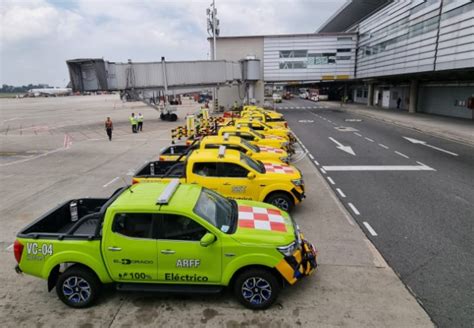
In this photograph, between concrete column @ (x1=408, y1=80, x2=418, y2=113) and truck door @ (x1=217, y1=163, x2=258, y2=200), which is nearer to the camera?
truck door @ (x1=217, y1=163, x2=258, y2=200)

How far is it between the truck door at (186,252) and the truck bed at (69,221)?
51.6 inches

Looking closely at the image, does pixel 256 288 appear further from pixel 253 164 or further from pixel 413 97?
pixel 413 97

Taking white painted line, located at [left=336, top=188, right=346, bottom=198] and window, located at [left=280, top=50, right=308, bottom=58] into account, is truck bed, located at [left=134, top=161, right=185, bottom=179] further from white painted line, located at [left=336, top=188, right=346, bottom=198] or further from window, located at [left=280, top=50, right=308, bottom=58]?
window, located at [left=280, top=50, right=308, bottom=58]

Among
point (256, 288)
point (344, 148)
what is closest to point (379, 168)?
point (344, 148)

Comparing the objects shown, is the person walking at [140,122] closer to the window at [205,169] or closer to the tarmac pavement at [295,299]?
the tarmac pavement at [295,299]

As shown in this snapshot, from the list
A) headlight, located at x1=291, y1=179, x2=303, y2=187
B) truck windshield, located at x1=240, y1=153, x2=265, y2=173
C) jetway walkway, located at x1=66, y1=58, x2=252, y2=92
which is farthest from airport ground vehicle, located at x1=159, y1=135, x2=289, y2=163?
jetway walkway, located at x1=66, y1=58, x2=252, y2=92

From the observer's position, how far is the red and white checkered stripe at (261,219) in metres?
5.89

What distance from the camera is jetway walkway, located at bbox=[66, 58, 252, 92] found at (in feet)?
106

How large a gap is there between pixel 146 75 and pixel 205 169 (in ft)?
92.8

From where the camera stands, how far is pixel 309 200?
1073 cm

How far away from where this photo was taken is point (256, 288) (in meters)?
5.54

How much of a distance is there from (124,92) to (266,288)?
33209 millimetres

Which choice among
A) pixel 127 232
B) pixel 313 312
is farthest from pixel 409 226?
pixel 127 232

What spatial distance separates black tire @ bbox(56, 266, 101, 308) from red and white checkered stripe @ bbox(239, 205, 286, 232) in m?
2.55
